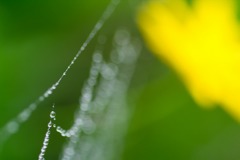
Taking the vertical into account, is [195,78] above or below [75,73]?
above

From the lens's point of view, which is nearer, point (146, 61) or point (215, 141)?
point (215, 141)

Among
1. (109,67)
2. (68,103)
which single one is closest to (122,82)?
(109,67)

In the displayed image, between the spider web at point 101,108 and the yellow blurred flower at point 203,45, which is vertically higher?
the yellow blurred flower at point 203,45

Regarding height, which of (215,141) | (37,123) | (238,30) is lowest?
(37,123)

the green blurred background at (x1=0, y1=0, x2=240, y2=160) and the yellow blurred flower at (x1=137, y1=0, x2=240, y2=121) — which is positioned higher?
the yellow blurred flower at (x1=137, y1=0, x2=240, y2=121)

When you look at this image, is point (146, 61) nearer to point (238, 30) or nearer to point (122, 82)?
point (122, 82)
